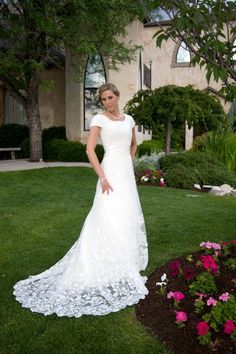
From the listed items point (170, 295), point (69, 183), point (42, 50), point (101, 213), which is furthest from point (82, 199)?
point (42, 50)

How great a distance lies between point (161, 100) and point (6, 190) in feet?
17.8

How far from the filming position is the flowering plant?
290cm

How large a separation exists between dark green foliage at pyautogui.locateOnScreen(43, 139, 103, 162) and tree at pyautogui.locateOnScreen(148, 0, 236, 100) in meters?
12.4

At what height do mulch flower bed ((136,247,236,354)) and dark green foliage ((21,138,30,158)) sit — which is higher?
dark green foliage ((21,138,30,158))

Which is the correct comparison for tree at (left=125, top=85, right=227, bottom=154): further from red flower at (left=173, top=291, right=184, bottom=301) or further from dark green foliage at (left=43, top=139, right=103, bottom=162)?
red flower at (left=173, top=291, right=184, bottom=301)

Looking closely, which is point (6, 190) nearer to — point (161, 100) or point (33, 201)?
point (33, 201)

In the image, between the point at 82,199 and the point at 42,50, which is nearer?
the point at 82,199

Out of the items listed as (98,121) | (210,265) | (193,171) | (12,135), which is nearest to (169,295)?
(210,265)

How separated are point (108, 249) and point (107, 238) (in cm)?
11

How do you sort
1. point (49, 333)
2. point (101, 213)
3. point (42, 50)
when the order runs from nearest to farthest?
point (49, 333) → point (101, 213) → point (42, 50)

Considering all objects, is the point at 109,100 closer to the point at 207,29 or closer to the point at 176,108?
the point at 207,29

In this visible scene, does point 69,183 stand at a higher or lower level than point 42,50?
lower

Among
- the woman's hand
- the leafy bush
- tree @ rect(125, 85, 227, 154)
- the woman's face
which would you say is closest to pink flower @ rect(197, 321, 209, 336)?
the woman's hand

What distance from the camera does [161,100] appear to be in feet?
40.0
